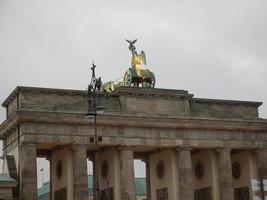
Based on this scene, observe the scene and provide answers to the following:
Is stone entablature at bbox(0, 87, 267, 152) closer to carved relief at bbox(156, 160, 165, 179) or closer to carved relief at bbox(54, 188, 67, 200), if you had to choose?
carved relief at bbox(156, 160, 165, 179)

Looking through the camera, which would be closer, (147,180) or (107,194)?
(107,194)

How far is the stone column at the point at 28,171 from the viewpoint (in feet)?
139

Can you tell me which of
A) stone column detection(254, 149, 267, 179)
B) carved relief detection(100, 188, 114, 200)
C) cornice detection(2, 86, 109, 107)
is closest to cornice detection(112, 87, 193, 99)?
cornice detection(2, 86, 109, 107)

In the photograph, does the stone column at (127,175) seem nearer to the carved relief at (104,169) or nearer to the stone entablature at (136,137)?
the stone entablature at (136,137)

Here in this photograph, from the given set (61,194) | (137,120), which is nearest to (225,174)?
(137,120)

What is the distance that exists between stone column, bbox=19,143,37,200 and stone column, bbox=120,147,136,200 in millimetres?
7499

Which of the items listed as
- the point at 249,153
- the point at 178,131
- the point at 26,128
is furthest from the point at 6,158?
the point at 249,153

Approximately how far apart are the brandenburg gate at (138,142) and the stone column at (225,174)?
89 millimetres

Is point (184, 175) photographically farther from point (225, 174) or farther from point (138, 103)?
point (138, 103)

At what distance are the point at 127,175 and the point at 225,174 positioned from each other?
949cm

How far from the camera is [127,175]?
4656 cm

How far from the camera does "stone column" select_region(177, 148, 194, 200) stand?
48.0 meters

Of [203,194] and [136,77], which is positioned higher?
[136,77]

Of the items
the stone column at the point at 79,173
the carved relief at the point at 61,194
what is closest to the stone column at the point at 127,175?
the stone column at the point at 79,173
